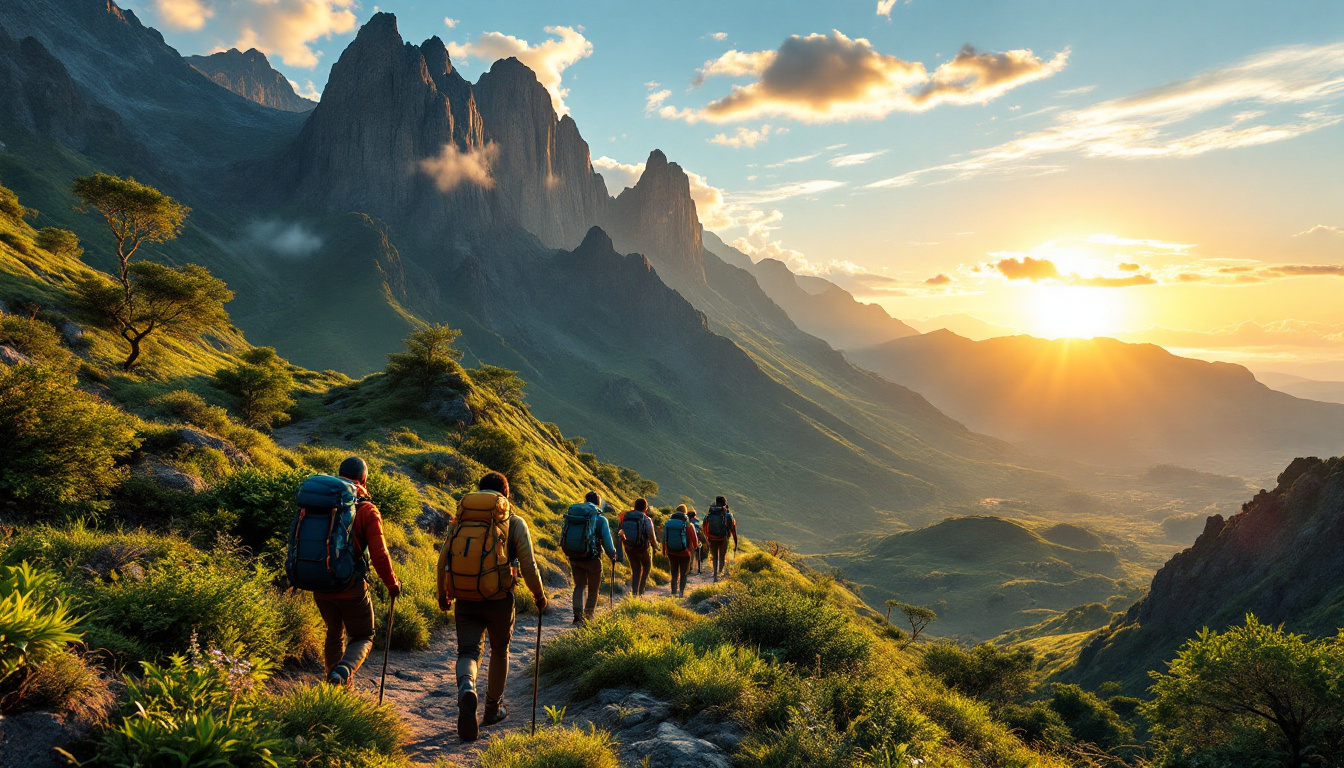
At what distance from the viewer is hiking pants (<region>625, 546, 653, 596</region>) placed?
1573 cm

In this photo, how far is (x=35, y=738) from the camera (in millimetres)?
3893

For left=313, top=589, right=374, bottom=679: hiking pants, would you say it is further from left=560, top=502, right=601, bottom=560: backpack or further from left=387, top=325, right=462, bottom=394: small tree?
left=387, top=325, right=462, bottom=394: small tree

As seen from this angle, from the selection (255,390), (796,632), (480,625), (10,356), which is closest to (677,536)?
(796,632)

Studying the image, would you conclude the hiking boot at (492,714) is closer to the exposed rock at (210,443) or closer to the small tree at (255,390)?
the exposed rock at (210,443)

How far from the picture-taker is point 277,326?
120 meters

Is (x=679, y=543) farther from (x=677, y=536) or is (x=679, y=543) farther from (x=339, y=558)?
(x=339, y=558)

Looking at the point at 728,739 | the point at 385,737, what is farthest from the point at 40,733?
the point at 728,739

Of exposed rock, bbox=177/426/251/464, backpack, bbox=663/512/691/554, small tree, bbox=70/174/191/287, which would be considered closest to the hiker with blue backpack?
exposed rock, bbox=177/426/251/464

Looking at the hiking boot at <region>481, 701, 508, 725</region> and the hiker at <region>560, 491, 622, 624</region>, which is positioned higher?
the hiker at <region>560, 491, 622, 624</region>

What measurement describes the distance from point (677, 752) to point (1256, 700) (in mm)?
18128

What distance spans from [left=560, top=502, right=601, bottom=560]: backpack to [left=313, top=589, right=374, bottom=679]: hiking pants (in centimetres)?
488

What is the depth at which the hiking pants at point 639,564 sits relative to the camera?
51.6ft

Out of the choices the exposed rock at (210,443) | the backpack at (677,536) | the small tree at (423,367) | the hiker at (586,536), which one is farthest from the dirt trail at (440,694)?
the small tree at (423,367)

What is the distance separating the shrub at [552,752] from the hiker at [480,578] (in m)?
1.14
